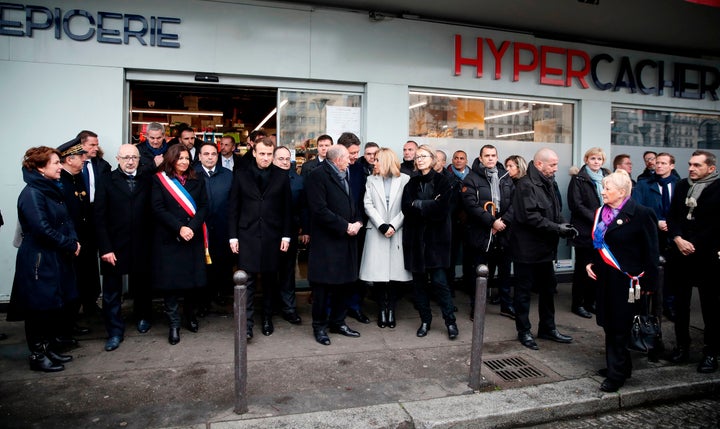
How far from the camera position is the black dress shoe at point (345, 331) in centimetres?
570

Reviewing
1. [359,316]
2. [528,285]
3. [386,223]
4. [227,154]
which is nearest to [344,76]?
→ [227,154]

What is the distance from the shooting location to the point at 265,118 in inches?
396

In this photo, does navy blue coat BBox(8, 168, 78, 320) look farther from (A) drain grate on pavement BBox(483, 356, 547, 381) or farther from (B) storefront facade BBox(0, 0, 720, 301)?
(A) drain grate on pavement BBox(483, 356, 547, 381)

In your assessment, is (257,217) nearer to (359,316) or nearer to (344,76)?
(359,316)

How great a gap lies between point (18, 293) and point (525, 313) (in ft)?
16.7

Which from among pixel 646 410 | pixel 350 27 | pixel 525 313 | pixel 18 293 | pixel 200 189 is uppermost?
pixel 350 27

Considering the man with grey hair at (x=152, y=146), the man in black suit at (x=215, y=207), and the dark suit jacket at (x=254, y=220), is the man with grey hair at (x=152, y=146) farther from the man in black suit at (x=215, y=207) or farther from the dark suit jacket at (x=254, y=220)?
the dark suit jacket at (x=254, y=220)

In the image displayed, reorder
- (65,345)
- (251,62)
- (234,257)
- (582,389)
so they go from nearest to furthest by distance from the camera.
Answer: (582,389) < (65,345) < (234,257) < (251,62)

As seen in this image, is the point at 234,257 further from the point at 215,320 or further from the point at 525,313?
the point at 525,313

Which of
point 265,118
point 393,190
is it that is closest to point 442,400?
point 393,190

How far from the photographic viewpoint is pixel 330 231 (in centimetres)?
547

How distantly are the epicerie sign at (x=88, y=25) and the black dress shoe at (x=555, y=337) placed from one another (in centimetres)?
620

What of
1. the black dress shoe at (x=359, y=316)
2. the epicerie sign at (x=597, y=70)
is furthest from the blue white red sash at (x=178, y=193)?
the epicerie sign at (x=597, y=70)

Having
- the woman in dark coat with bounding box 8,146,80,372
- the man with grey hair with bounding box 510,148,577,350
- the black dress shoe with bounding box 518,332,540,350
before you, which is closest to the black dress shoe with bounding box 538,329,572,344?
the man with grey hair with bounding box 510,148,577,350
